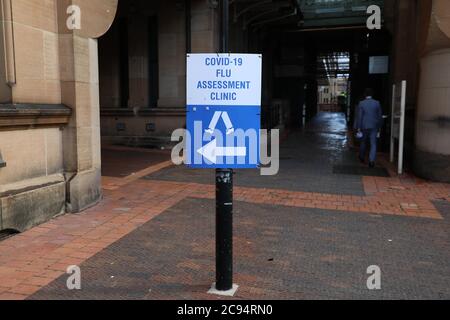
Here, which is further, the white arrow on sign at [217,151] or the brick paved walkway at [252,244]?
the brick paved walkway at [252,244]

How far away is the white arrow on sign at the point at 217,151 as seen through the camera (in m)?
3.39

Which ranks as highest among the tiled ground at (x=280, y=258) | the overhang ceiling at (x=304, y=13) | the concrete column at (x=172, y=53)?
the overhang ceiling at (x=304, y=13)

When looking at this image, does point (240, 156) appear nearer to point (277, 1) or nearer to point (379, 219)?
point (379, 219)

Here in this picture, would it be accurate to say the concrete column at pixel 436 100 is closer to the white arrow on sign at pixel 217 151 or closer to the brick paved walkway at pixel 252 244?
the brick paved walkway at pixel 252 244

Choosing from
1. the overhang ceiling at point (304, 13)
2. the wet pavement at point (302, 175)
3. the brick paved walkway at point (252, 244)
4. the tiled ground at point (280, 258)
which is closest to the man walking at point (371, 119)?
the wet pavement at point (302, 175)

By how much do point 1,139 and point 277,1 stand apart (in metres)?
10.7

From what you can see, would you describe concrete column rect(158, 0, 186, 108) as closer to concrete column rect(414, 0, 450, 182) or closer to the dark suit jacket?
the dark suit jacket

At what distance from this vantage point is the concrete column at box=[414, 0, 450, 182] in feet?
26.1

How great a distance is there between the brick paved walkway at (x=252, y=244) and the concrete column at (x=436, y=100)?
2.12 feet


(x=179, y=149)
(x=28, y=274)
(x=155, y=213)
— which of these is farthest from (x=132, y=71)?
(x=28, y=274)

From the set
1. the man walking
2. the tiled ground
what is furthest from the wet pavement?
the tiled ground

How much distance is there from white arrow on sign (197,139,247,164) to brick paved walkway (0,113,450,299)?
1.14 m

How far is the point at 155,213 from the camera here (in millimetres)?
6055

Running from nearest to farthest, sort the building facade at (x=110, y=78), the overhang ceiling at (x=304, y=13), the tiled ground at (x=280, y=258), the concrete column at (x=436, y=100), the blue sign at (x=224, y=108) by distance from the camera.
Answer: the blue sign at (x=224, y=108) → the tiled ground at (x=280, y=258) → the building facade at (x=110, y=78) → the concrete column at (x=436, y=100) → the overhang ceiling at (x=304, y=13)
